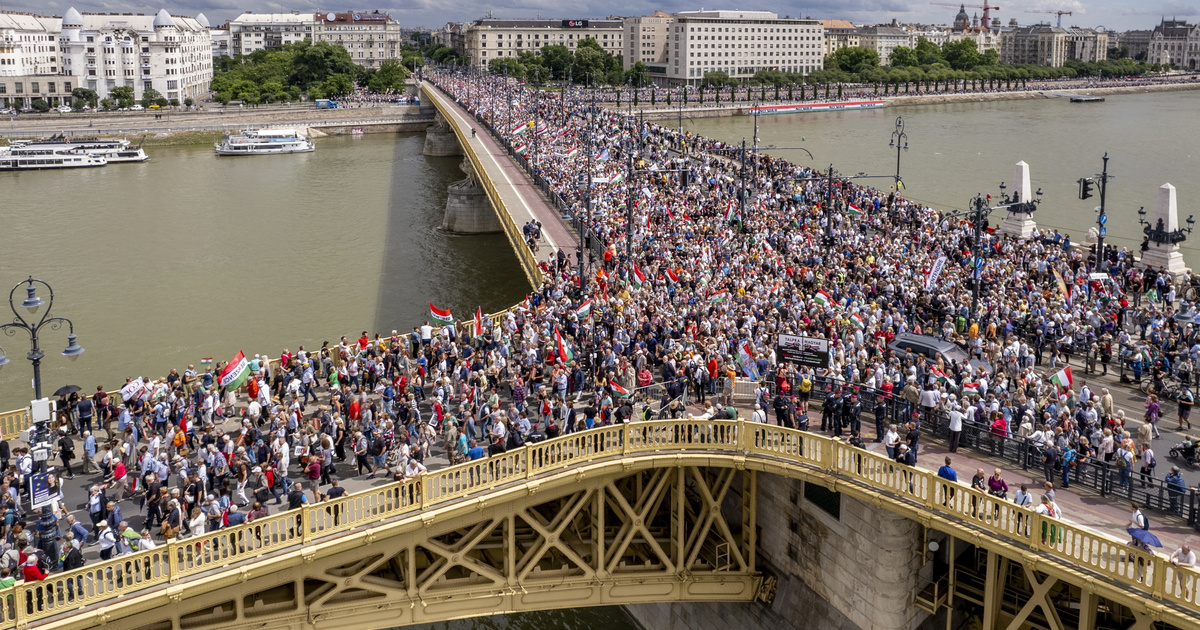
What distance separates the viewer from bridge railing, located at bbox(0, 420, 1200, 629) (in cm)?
1278

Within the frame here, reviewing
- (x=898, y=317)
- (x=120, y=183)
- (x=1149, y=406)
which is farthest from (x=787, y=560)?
(x=120, y=183)

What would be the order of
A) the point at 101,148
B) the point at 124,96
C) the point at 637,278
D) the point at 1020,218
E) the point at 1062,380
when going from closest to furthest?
the point at 1062,380, the point at 637,278, the point at 1020,218, the point at 101,148, the point at 124,96

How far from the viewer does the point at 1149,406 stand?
18250 millimetres

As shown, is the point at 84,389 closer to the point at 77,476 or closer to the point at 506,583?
the point at 77,476

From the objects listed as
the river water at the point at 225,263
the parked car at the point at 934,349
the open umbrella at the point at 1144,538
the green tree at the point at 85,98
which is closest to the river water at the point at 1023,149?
→ the parked car at the point at 934,349

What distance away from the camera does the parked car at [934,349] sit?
69.4ft

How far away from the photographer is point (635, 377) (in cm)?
2000

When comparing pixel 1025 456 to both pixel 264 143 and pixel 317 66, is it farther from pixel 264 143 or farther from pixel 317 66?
pixel 317 66

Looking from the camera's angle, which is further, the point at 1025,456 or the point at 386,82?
the point at 386,82

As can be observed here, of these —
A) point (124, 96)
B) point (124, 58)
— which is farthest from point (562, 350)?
point (124, 58)

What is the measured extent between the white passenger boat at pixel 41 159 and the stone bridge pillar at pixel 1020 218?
255 feet

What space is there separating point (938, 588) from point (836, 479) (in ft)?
7.69

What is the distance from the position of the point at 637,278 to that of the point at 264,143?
79361 mm

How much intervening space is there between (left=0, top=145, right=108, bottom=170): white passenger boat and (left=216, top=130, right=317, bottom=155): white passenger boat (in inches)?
470
